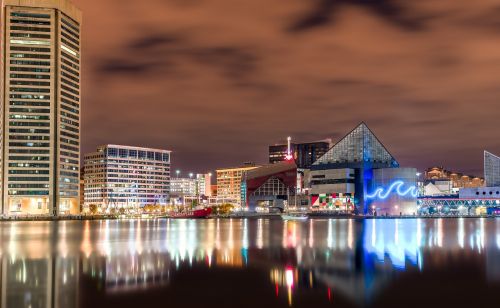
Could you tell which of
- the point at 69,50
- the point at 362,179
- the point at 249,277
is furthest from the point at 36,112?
the point at 249,277

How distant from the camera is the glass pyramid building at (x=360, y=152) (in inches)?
6467

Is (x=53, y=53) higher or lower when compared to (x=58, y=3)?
lower

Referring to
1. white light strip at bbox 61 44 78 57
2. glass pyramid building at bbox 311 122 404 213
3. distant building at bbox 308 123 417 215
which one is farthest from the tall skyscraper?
glass pyramid building at bbox 311 122 404 213

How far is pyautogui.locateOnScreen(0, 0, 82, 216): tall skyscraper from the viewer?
515 ft

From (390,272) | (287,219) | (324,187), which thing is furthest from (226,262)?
(324,187)

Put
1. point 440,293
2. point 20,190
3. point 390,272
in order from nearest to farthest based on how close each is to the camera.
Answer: point 440,293, point 390,272, point 20,190

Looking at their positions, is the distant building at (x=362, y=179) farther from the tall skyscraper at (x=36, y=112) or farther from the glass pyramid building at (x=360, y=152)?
the tall skyscraper at (x=36, y=112)

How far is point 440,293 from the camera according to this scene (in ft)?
85.8

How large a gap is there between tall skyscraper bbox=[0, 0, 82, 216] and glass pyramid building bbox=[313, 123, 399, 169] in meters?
72.5

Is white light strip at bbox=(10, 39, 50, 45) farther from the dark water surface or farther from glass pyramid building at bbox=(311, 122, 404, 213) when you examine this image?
the dark water surface

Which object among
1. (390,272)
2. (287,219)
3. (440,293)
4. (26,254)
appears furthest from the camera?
(287,219)

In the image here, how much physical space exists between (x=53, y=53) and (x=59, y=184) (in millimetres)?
36364

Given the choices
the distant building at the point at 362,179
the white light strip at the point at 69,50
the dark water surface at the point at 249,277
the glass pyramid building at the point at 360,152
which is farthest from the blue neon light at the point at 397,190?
the dark water surface at the point at 249,277

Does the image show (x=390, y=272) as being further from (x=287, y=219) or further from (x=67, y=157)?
(x=67, y=157)
